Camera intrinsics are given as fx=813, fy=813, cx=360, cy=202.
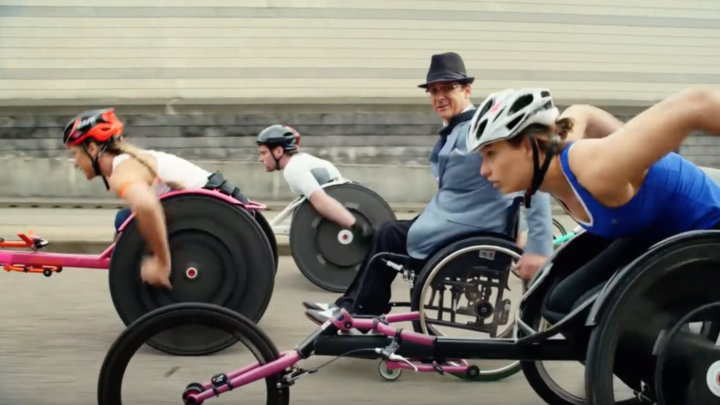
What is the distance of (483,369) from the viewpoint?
4.14 metres

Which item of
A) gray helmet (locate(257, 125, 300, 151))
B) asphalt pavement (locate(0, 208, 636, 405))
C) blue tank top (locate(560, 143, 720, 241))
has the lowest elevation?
asphalt pavement (locate(0, 208, 636, 405))

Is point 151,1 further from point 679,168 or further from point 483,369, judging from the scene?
point 679,168

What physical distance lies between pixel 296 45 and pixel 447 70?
8.61 meters

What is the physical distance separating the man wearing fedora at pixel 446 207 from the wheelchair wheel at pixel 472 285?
0.50ft

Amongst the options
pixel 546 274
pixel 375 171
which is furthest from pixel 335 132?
pixel 546 274

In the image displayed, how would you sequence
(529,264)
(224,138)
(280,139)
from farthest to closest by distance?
(224,138), (280,139), (529,264)

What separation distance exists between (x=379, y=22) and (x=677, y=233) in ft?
34.3

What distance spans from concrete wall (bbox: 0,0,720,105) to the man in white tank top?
648 centimetres

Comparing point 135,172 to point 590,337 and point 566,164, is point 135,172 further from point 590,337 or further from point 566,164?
point 590,337

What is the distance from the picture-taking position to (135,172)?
4.32 m

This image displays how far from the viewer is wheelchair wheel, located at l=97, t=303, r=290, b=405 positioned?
2.91 meters

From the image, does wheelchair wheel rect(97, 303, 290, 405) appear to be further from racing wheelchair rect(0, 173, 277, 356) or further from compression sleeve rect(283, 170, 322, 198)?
compression sleeve rect(283, 170, 322, 198)

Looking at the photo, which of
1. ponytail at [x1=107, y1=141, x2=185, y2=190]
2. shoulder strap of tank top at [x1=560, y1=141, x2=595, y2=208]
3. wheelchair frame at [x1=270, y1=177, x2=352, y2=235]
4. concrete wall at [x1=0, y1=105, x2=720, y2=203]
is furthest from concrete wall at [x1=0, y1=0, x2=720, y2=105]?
shoulder strap of tank top at [x1=560, y1=141, x2=595, y2=208]

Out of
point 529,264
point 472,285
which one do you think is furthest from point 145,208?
point 529,264
